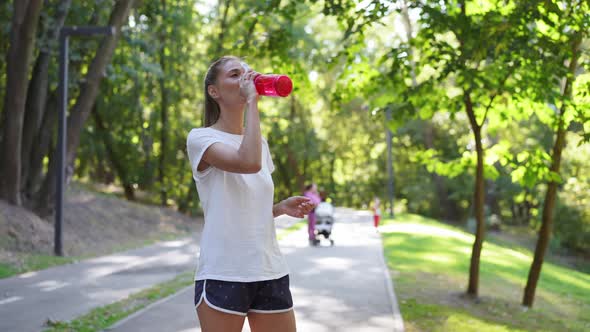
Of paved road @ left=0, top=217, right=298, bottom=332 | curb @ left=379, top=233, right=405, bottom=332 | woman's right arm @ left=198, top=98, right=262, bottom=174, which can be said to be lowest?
paved road @ left=0, top=217, right=298, bottom=332

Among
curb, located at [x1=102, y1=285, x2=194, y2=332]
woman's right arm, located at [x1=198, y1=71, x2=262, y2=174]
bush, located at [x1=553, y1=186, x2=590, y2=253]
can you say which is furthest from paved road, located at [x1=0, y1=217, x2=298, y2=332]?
bush, located at [x1=553, y1=186, x2=590, y2=253]

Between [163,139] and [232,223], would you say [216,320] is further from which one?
[163,139]

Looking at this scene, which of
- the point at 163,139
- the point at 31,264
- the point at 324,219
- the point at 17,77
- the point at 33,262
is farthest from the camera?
the point at 163,139

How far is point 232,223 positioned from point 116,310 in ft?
22.3

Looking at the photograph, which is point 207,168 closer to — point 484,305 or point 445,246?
point 484,305

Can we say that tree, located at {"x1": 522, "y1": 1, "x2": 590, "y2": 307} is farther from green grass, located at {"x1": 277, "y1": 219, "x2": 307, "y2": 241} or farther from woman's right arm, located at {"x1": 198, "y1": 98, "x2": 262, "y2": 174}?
green grass, located at {"x1": 277, "y1": 219, "x2": 307, "y2": 241}

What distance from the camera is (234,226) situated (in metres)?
3.22

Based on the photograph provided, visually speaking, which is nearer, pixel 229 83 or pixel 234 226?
pixel 234 226

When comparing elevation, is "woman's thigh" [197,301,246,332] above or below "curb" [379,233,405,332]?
above

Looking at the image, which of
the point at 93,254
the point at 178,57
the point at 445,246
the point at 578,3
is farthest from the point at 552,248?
the point at 578,3

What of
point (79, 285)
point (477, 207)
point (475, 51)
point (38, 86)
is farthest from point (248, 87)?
point (38, 86)

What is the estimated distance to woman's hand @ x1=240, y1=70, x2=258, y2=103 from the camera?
121 inches

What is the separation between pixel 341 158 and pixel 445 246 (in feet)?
137

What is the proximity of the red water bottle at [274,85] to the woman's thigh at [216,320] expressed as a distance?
38.1 inches
